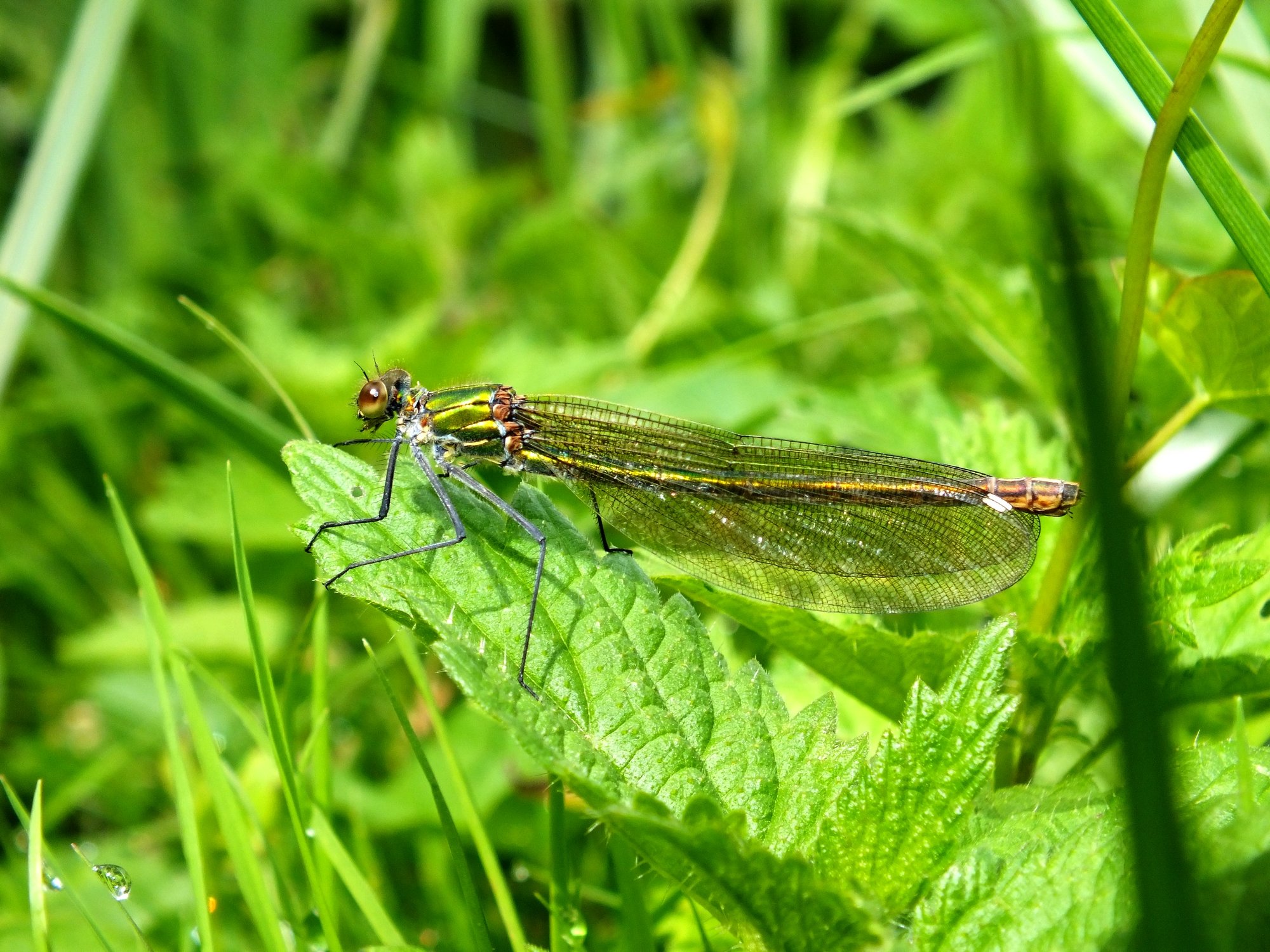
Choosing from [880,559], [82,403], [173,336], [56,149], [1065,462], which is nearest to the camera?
[1065,462]

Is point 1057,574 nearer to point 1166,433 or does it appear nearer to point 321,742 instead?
point 1166,433

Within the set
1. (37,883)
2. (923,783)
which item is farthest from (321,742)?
(923,783)

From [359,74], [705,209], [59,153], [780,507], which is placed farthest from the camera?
[359,74]

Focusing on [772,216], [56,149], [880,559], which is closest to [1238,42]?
[880,559]

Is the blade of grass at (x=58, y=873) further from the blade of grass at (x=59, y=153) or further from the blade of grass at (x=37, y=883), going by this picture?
the blade of grass at (x=59, y=153)

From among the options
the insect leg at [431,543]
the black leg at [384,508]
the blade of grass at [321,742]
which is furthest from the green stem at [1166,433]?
the blade of grass at [321,742]

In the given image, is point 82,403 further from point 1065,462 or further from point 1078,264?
point 1078,264
